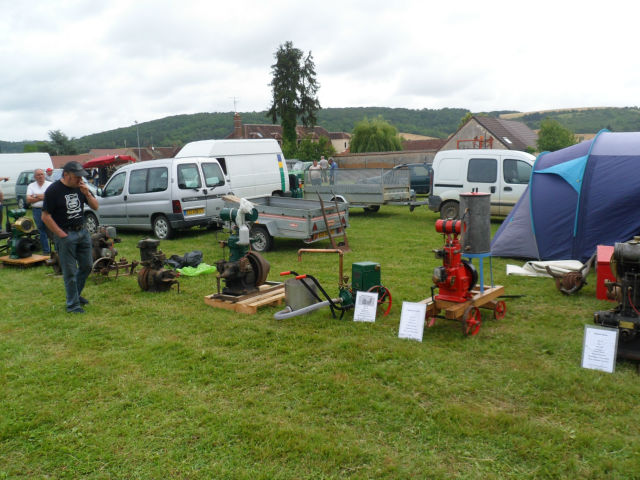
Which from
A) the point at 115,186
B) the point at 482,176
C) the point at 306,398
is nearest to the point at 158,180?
the point at 115,186

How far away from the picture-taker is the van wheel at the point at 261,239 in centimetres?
991

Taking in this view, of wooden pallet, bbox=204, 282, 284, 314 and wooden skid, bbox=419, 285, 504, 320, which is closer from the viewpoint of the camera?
wooden skid, bbox=419, 285, 504, 320

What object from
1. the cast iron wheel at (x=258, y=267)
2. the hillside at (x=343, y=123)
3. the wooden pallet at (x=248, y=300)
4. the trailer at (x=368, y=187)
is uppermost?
the hillside at (x=343, y=123)

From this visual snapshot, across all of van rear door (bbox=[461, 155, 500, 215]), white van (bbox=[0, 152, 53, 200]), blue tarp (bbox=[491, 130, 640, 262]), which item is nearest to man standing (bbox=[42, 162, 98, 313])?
blue tarp (bbox=[491, 130, 640, 262])

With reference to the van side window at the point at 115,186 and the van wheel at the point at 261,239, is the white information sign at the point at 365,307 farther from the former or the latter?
the van side window at the point at 115,186

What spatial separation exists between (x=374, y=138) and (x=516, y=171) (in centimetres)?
4375

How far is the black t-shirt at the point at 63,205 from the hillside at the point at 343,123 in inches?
2864

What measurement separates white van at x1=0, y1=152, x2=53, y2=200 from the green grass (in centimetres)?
2029

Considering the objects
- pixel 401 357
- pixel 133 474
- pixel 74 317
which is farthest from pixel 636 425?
pixel 74 317

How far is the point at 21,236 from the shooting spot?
30.8 feet

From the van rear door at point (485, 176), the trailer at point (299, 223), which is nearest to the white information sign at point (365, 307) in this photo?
the trailer at point (299, 223)

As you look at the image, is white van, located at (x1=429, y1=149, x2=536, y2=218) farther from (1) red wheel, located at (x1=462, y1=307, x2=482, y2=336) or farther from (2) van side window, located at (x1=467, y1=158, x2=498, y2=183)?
(1) red wheel, located at (x1=462, y1=307, x2=482, y2=336)

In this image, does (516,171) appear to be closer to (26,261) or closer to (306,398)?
(306,398)

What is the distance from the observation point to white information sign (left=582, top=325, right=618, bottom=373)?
4098mm
